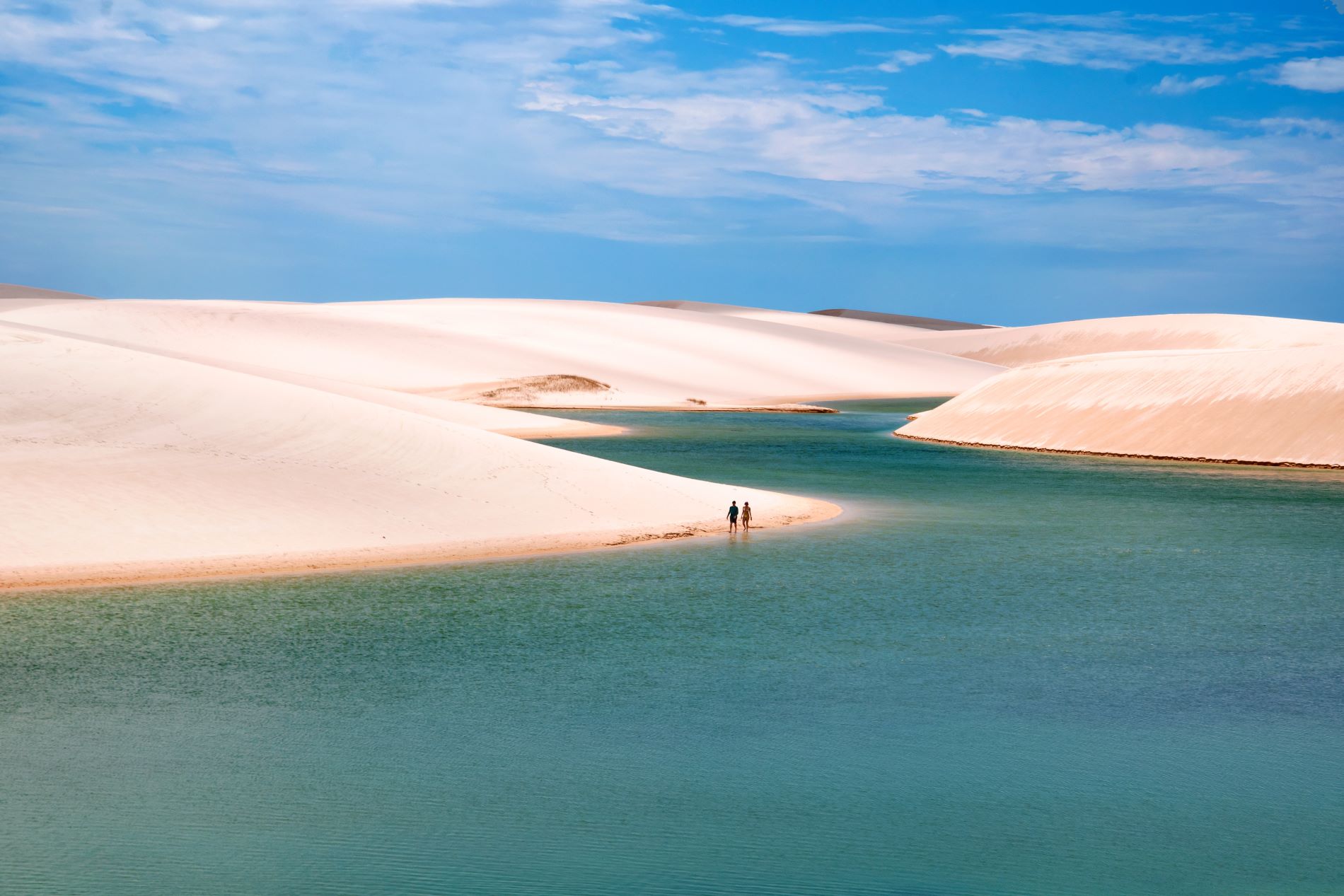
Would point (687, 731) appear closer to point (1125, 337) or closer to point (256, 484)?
point (256, 484)

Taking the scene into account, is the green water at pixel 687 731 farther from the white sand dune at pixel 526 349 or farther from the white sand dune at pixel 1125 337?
the white sand dune at pixel 1125 337

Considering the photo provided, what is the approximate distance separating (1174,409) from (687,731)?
132 ft

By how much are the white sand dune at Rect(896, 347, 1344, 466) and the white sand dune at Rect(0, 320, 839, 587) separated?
66.0 feet

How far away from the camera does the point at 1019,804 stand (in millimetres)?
10211

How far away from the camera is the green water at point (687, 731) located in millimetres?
9102

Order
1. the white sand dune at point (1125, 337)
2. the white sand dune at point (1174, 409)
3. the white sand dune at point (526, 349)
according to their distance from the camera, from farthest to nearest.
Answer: the white sand dune at point (1125, 337)
the white sand dune at point (526, 349)
the white sand dune at point (1174, 409)

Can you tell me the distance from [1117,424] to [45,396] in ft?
114

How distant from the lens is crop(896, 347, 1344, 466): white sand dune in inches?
1724

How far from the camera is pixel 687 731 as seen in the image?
12000 millimetres

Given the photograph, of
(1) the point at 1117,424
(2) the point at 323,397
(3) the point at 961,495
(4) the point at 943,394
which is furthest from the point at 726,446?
(4) the point at 943,394

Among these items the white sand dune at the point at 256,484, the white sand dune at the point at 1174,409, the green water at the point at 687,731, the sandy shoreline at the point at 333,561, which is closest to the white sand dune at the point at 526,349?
the white sand dune at the point at 1174,409

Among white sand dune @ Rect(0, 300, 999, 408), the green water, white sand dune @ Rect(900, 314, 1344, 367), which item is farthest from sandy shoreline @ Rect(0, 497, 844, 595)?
white sand dune @ Rect(900, 314, 1344, 367)

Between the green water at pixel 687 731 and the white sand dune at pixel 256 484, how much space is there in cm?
218

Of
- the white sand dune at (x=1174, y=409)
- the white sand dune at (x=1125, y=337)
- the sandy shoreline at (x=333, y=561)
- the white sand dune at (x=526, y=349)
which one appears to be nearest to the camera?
the sandy shoreline at (x=333, y=561)
